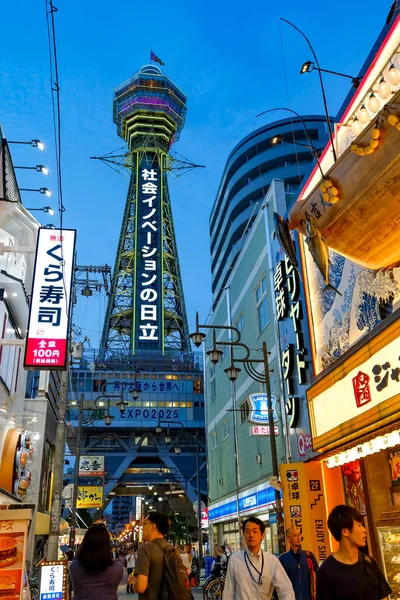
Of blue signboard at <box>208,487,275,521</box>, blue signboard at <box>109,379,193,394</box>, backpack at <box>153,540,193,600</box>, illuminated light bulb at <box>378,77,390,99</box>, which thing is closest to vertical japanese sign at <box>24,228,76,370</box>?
illuminated light bulb at <box>378,77,390,99</box>

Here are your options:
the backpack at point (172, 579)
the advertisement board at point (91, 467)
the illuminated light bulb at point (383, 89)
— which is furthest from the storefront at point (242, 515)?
the backpack at point (172, 579)

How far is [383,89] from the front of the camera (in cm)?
873

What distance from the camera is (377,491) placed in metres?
11.5

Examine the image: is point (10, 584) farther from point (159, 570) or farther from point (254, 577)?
point (254, 577)

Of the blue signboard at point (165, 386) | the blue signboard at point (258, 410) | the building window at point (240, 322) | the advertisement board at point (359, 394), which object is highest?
the blue signboard at point (165, 386)

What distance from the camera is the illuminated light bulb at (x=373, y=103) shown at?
892 cm

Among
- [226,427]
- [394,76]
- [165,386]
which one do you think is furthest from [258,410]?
[165,386]

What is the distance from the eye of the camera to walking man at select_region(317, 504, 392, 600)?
3496 mm

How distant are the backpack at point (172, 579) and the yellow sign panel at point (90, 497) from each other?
30.3 m

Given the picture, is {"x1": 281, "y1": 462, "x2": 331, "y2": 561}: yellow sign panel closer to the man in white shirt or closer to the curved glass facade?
the man in white shirt

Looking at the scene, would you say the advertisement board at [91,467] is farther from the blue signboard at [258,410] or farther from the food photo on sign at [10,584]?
the food photo on sign at [10,584]

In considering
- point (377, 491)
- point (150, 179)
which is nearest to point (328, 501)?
point (377, 491)

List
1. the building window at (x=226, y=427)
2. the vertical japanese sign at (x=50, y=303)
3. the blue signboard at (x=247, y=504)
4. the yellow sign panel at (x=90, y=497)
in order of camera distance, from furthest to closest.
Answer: the yellow sign panel at (x=90, y=497)
the building window at (x=226, y=427)
the blue signboard at (x=247, y=504)
the vertical japanese sign at (x=50, y=303)

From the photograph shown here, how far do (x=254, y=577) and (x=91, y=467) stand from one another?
30.5 metres
